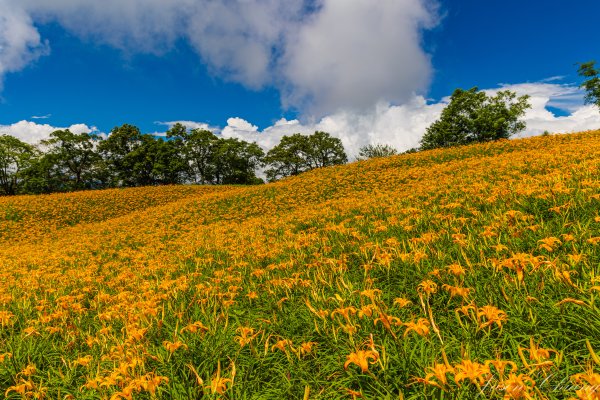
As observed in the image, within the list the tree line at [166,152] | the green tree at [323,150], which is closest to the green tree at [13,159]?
the tree line at [166,152]

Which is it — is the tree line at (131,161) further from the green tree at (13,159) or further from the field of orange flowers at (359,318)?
the field of orange flowers at (359,318)

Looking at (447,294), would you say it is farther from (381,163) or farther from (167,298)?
(381,163)

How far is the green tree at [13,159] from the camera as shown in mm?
48531

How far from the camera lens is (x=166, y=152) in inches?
2222

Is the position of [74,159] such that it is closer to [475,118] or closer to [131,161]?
[131,161]

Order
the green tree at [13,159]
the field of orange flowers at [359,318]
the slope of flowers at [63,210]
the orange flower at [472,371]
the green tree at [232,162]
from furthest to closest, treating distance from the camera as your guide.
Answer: the green tree at [232,162] → the green tree at [13,159] → the slope of flowers at [63,210] → the field of orange flowers at [359,318] → the orange flower at [472,371]

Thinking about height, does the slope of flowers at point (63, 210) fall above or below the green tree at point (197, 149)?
below

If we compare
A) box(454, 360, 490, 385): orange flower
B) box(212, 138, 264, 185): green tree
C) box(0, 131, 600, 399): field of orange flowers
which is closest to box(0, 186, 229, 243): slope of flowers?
box(0, 131, 600, 399): field of orange flowers

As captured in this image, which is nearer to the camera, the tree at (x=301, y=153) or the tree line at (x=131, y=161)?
the tree line at (x=131, y=161)

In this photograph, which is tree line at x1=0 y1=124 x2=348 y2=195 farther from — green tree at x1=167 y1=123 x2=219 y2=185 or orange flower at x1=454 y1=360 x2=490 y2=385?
orange flower at x1=454 y1=360 x2=490 y2=385

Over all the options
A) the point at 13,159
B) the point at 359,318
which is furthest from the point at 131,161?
the point at 359,318

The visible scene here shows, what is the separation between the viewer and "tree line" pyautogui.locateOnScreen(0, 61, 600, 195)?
49375mm

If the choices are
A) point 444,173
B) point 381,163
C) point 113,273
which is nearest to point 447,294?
point 113,273

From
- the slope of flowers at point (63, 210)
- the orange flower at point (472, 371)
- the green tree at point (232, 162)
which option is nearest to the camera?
the orange flower at point (472, 371)
